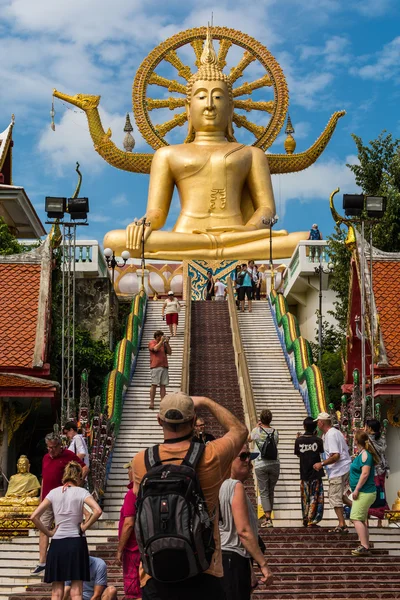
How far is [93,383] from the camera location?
24.0m

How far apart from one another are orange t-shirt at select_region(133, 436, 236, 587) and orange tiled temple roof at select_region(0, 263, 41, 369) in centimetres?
1350

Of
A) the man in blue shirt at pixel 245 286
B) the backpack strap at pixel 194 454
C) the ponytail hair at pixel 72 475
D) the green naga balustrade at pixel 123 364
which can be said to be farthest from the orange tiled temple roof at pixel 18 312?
the backpack strap at pixel 194 454

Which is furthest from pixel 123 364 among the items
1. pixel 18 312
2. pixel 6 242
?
pixel 6 242

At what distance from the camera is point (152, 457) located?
6.56 m

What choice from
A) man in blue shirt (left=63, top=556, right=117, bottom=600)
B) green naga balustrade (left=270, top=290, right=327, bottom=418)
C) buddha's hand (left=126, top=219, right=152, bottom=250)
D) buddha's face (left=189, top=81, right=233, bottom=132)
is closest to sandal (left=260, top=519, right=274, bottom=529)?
man in blue shirt (left=63, top=556, right=117, bottom=600)

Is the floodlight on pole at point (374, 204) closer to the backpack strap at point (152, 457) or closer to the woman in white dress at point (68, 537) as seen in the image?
the woman in white dress at point (68, 537)

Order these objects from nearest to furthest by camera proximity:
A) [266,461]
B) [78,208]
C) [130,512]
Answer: [130,512] < [266,461] < [78,208]

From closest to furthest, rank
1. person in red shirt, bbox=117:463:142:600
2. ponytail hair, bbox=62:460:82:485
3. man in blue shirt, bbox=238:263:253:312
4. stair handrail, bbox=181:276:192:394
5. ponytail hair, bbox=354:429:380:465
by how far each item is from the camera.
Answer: person in red shirt, bbox=117:463:142:600 < ponytail hair, bbox=62:460:82:485 < ponytail hair, bbox=354:429:380:465 < stair handrail, bbox=181:276:192:394 < man in blue shirt, bbox=238:263:253:312

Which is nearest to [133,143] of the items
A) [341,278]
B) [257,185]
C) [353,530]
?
[257,185]

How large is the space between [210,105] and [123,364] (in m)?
14.5

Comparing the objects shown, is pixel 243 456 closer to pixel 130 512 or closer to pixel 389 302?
pixel 130 512

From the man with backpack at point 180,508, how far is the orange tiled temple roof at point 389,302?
13.1m

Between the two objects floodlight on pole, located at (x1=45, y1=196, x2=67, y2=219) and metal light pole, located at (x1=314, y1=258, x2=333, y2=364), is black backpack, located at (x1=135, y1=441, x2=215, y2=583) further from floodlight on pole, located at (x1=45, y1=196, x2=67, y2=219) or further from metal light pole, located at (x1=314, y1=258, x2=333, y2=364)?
metal light pole, located at (x1=314, y1=258, x2=333, y2=364)

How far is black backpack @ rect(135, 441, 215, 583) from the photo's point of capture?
6168 mm
